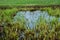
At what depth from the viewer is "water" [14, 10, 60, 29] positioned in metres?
1.94

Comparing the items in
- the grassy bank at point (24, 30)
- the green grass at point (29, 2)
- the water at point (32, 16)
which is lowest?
the grassy bank at point (24, 30)

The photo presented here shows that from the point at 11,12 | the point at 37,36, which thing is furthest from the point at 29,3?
the point at 37,36

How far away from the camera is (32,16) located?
2.02 m

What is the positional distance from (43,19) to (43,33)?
0.50 ft

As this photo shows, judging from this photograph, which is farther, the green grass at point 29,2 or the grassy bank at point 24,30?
the green grass at point 29,2

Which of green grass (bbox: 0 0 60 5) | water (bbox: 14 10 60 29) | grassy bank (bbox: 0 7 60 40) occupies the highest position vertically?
green grass (bbox: 0 0 60 5)

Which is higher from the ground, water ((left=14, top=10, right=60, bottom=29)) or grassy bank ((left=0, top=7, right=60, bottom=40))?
water ((left=14, top=10, right=60, bottom=29))

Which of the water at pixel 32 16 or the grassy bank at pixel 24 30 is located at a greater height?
the water at pixel 32 16

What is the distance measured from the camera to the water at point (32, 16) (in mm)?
1943

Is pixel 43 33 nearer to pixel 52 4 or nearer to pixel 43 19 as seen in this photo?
pixel 43 19

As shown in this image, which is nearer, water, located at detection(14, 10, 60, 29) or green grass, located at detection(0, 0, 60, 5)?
Answer: water, located at detection(14, 10, 60, 29)

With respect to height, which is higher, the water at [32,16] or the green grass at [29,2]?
the green grass at [29,2]

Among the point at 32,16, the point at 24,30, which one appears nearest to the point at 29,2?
the point at 32,16

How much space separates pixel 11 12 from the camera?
77.7 inches
